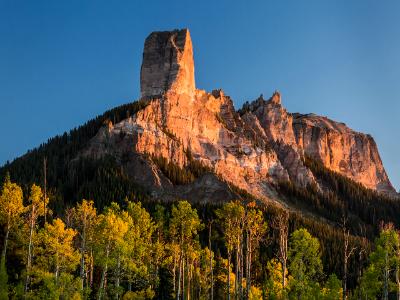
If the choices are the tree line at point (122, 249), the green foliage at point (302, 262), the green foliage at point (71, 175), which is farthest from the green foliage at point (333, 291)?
the green foliage at point (71, 175)

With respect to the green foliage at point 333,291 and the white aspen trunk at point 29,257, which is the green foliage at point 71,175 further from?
the white aspen trunk at point 29,257

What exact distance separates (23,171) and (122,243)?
12161 cm

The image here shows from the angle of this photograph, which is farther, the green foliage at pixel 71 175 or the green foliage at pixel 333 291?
the green foliage at pixel 71 175

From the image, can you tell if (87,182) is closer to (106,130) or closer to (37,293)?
(106,130)

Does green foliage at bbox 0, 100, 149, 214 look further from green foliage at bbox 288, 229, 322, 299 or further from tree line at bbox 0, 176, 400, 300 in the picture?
green foliage at bbox 288, 229, 322, 299

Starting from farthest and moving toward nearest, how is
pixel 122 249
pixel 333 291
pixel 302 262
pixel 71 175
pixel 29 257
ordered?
pixel 71 175 < pixel 333 291 < pixel 302 262 < pixel 122 249 < pixel 29 257

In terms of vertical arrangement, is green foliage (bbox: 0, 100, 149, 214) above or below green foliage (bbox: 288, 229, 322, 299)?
above

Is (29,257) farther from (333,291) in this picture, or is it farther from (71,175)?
(71,175)

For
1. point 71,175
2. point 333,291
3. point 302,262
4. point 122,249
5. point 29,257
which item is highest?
point 71,175

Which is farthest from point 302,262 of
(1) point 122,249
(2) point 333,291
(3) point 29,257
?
(3) point 29,257

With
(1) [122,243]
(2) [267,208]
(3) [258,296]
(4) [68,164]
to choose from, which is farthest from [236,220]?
(4) [68,164]

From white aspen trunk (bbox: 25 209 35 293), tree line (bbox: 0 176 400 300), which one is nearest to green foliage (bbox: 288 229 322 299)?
tree line (bbox: 0 176 400 300)

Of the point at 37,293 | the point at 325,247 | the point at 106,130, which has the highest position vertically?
the point at 106,130

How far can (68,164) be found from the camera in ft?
605
